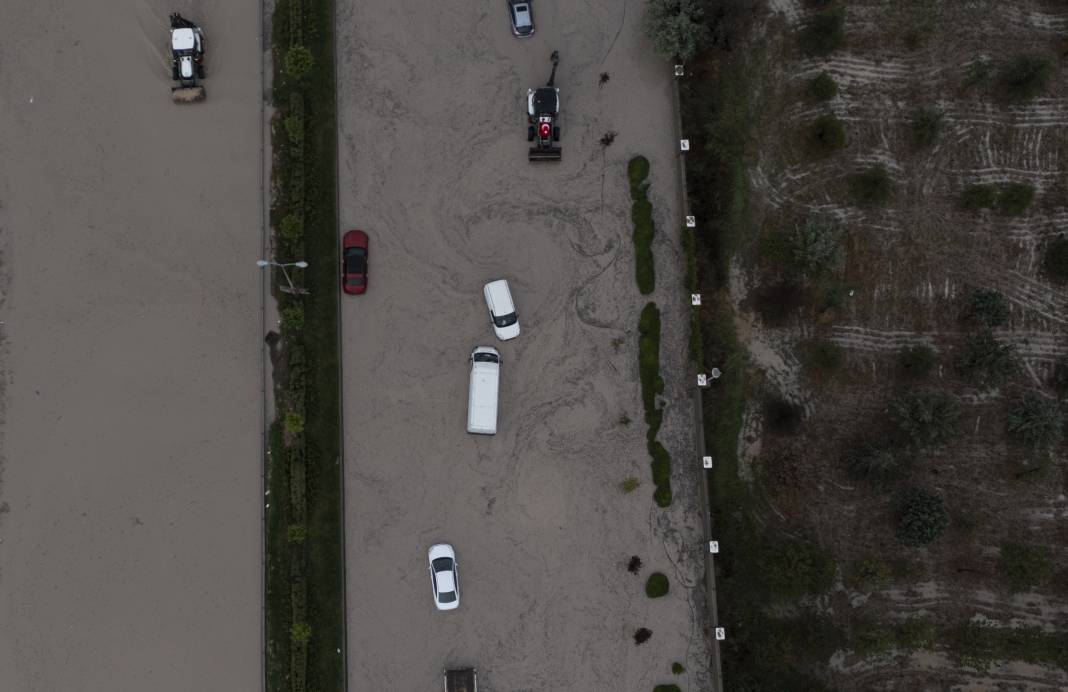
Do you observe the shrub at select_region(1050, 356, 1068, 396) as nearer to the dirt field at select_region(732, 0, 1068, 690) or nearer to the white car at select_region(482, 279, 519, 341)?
the dirt field at select_region(732, 0, 1068, 690)

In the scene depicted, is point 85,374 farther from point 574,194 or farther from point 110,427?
point 574,194

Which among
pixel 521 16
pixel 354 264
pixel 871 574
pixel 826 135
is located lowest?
pixel 871 574

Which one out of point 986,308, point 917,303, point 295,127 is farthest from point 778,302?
point 295,127

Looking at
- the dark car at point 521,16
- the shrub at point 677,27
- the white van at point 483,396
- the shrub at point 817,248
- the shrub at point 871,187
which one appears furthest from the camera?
the dark car at point 521,16

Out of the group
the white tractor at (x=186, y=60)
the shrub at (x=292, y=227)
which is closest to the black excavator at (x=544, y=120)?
the shrub at (x=292, y=227)

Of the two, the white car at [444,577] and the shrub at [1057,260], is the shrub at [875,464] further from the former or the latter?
the white car at [444,577]

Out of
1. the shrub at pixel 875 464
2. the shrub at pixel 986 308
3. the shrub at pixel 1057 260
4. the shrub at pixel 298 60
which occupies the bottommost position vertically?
the shrub at pixel 875 464

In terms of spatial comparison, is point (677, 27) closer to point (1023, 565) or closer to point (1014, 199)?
point (1014, 199)
